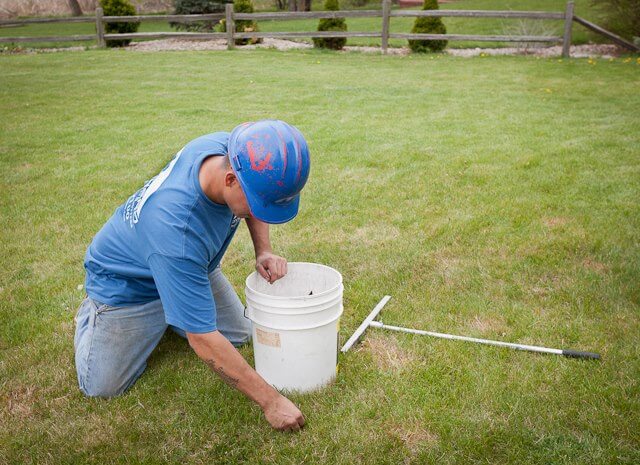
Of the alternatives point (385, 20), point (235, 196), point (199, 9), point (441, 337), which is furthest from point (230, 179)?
point (199, 9)

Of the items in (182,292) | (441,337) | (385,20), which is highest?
(182,292)

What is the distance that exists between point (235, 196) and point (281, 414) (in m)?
0.95

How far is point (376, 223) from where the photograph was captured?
16.5ft

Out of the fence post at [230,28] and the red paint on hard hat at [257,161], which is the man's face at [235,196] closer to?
the red paint on hard hat at [257,161]

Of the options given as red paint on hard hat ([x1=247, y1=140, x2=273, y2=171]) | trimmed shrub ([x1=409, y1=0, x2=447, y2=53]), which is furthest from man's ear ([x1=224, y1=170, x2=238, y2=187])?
trimmed shrub ([x1=409, y1=0, x2=447, y2=53])

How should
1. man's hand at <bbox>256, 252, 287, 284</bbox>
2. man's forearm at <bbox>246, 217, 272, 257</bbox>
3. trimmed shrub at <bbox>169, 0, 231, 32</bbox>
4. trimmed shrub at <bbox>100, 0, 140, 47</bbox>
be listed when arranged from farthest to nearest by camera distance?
trimmed shrub at <bbox>169, 0, 231, 32</bbox>
trimmed shrub at <bbox>100, 0, 140, 47</bbox>
man's forearm at <bbox>246, 217, 272, 257</bbox>
man's hand at <bbox>256, 252, 287, 284</bbox>

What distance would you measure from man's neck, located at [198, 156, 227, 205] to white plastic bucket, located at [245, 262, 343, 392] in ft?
1.74

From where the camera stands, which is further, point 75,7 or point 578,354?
point 75,7

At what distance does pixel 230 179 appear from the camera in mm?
2301

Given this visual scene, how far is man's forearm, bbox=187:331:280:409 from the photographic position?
2383mm

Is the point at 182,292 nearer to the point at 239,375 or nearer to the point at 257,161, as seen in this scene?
the point at 239,375

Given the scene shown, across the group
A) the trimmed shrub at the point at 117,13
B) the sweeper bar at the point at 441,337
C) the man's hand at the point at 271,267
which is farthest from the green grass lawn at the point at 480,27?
the man's hand at the point at 271,267

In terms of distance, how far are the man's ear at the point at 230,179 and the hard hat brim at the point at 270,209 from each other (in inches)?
3.8

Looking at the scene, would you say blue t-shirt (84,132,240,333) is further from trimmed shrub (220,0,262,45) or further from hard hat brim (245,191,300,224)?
trimmed shrub (220,0,262,45)
